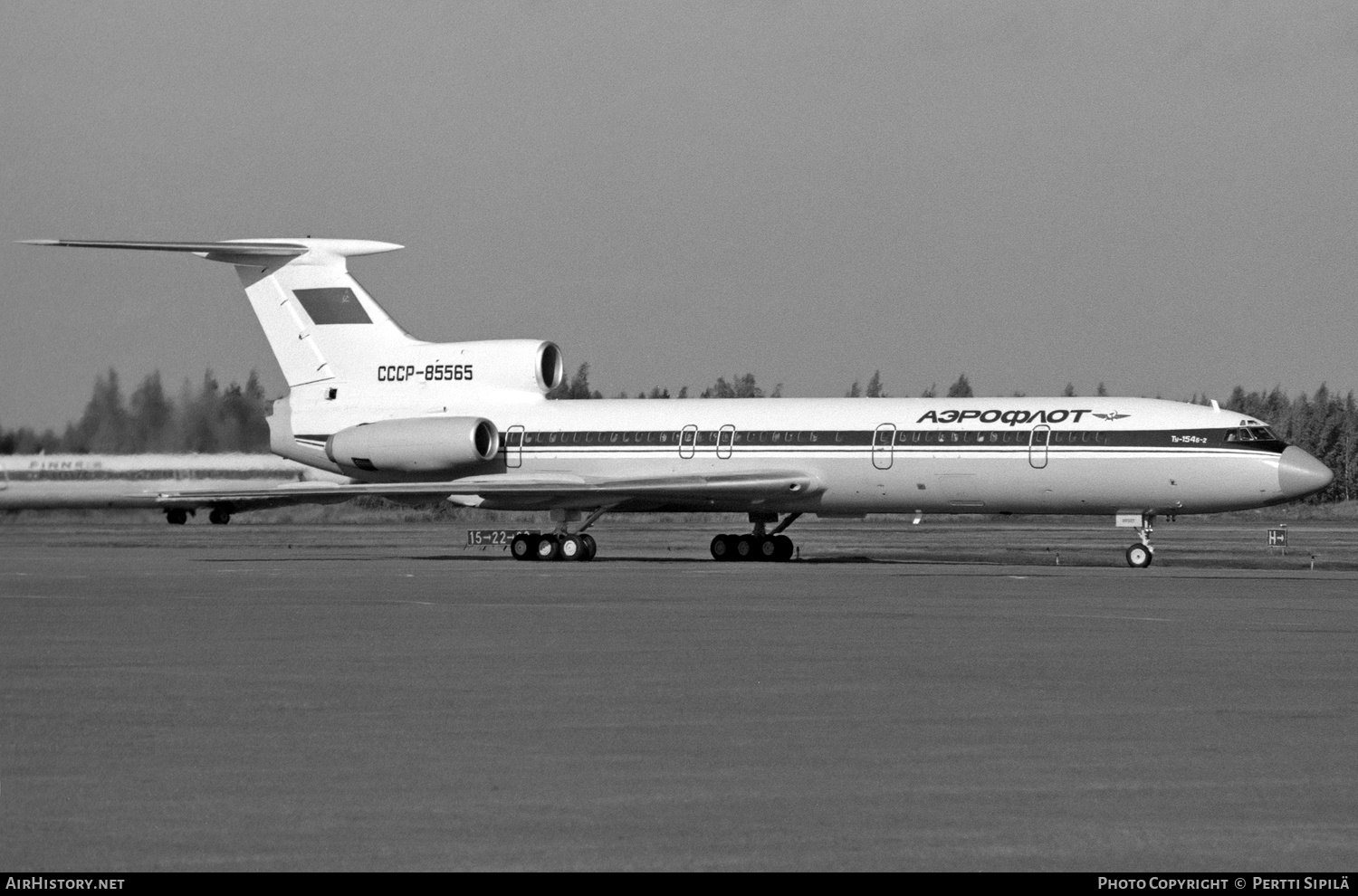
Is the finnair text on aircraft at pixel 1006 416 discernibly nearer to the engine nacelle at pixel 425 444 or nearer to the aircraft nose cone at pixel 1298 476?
the aircraft nose cone at pixel 1298 476

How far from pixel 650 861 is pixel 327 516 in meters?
66.0

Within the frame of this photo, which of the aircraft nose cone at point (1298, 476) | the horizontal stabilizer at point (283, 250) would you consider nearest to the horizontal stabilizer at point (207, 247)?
the horizontal stabilizer at point (283, 250)

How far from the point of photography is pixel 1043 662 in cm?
1603

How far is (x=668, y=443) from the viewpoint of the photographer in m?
40.9

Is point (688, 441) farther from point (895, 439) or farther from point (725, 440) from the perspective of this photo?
point (895, 439)

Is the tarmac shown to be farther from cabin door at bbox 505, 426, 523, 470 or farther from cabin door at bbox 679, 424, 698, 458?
cabin door at bbox 505, 426, 523, 470

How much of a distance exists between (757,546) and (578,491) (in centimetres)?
459

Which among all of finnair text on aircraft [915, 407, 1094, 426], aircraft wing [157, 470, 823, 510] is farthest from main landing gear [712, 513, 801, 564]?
finnair text on aircraft [915, 407, 1094, 426]

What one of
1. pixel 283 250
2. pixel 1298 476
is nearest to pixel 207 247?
pixel 283 250

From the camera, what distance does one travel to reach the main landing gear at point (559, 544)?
3988 centimetres

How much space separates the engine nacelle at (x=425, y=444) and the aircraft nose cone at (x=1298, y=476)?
17066 millimetres

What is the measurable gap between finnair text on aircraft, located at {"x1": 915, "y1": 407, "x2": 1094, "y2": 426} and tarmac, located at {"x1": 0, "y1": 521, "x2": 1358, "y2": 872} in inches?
471

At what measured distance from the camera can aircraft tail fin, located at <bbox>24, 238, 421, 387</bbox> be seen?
43.9 m

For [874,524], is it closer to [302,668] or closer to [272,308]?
[272,308]
